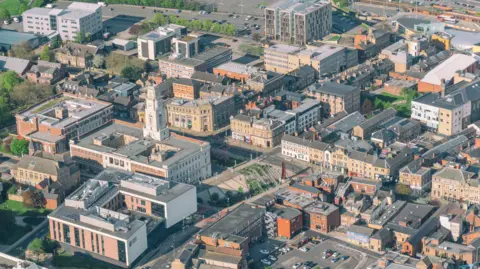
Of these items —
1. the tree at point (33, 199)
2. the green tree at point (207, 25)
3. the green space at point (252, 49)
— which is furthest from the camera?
the green tree at point (207, 25)

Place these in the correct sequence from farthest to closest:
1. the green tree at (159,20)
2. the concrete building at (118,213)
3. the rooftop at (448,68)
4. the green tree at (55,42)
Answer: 1. the green tree at (159,20)
2. the green tree at (55,42)
3. the rooftop at (448,68)
4. the concrete building at (118,213)

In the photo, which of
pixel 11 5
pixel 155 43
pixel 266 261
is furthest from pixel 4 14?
pixel 266 261

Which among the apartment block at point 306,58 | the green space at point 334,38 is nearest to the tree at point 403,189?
the apartment block at point 306,58

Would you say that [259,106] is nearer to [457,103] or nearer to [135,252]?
[457,103]

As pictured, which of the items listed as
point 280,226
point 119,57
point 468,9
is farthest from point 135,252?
point 468,9

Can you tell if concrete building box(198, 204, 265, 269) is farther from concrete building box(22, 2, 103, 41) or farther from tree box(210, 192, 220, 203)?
concrete building box(22, 2, 103, 41)

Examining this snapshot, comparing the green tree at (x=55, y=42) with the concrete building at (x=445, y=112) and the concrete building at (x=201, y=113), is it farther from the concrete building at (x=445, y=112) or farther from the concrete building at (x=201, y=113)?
the concrete building at (x=445, y=112)

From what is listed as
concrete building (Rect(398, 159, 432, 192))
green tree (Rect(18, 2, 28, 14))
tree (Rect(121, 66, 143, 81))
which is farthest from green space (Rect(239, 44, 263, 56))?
concrete building (Rect(398, 159, 432, 192))
